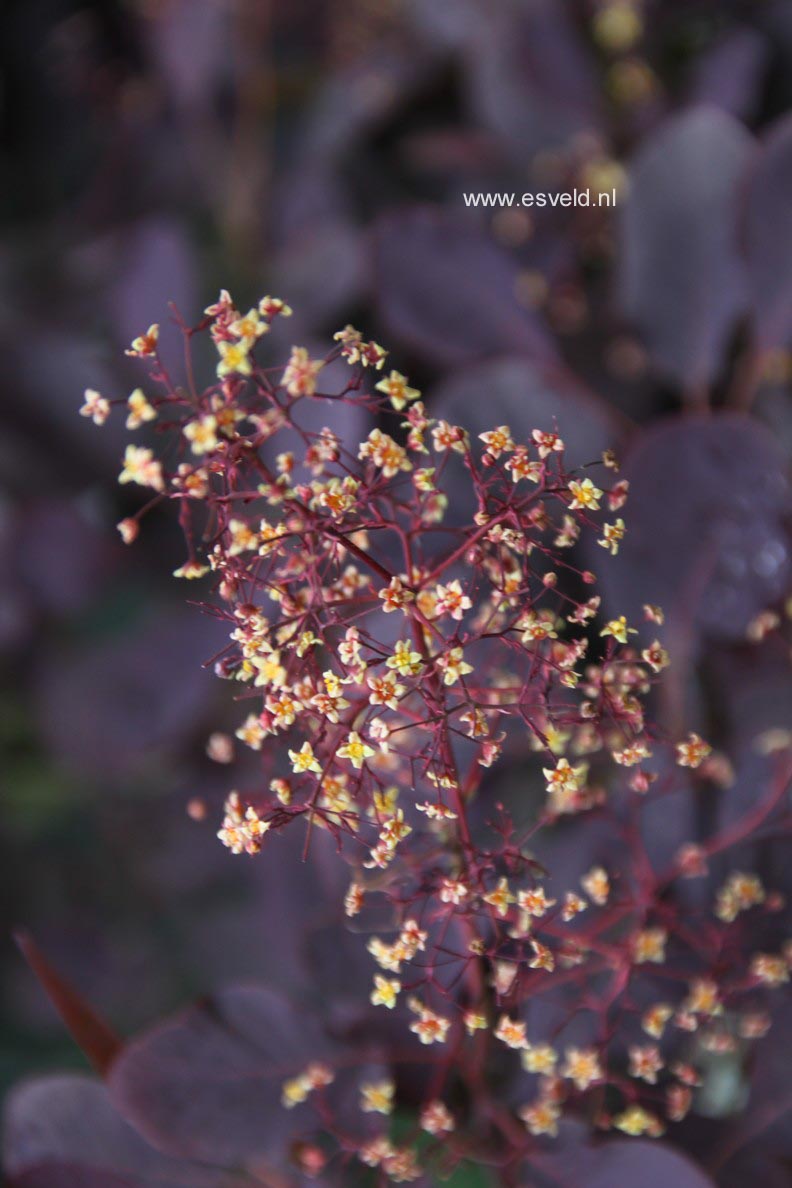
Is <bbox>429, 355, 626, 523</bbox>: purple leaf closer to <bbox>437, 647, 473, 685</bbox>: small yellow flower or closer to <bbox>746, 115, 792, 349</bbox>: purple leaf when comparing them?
<bbox>746, 115, 792, 349</bbox>: purple leaf

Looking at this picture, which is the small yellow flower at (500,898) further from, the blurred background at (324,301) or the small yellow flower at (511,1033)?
the blurred background at (324,301)

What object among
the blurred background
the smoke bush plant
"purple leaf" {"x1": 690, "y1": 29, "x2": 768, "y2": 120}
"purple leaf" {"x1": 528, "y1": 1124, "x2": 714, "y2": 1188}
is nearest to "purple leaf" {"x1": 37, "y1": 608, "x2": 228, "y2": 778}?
the blurred background

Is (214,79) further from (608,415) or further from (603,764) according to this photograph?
(603,764)

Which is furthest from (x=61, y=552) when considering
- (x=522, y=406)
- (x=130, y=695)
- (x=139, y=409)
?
(x=139, y=409)

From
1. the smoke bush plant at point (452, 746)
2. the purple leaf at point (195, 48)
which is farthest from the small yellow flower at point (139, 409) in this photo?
the purple leaf at point (195, 48)

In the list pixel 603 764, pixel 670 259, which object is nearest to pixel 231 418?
pixel 603 764

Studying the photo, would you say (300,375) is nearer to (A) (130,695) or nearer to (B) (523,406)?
(B) (523,406)
